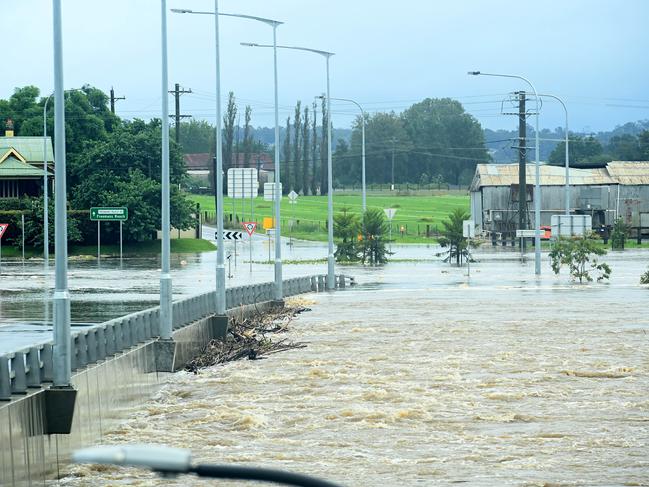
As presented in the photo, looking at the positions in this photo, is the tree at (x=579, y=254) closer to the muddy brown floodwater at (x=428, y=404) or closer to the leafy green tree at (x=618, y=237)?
the muddy brown floodwater at (x=428, y=404)

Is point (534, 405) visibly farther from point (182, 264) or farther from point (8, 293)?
point (182, 264)

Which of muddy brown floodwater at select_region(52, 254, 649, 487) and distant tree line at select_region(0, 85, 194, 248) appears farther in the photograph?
distant tree line at select_region(0, 85, 194, 248)

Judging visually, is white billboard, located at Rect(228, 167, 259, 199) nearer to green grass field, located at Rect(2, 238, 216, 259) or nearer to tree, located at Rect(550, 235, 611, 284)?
green grass field, located at Rect(2, 238, 216, 259)

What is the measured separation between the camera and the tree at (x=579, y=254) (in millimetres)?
60875

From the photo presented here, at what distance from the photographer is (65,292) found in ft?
54.0

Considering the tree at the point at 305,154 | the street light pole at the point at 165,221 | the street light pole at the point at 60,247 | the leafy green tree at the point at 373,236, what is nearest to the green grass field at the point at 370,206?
the tree at the point at 305,154

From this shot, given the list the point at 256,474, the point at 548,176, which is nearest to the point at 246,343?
the point at 256,474

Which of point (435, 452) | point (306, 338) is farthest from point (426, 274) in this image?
point (435, 452)

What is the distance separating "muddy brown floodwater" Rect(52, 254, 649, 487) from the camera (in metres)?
17.9

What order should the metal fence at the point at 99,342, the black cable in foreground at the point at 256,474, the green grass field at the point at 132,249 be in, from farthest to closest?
1. the green grass field at the point at 132,249
2. the metal fence at the point at 99,342
3. the black cable in foreground at the point at 256,474

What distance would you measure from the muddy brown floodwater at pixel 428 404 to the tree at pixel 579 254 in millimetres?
17101

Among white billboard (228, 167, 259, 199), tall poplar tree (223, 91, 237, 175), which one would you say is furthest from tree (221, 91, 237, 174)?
white billboard (228, 167, 259, 199)

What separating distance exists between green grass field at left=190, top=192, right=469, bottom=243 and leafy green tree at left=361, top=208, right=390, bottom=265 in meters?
31.7

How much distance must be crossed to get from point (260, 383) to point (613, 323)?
52.8 ft
